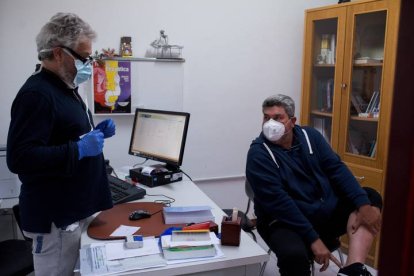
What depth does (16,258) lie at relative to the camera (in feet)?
6.32

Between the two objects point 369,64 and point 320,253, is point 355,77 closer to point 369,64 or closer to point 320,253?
point 369,64

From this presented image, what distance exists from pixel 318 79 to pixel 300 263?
1.97 meters

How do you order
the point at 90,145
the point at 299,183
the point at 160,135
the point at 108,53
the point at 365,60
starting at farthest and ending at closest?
the point at 365,60 < the point at 108,53 < the point at 160,135 < the point at 299,183 < the point at 90,145

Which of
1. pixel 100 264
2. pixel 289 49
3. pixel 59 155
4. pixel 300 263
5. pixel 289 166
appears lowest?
pixel 300 263

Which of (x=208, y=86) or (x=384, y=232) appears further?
(x=208, y=86)

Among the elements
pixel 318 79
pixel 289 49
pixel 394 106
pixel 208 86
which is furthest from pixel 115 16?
pixel 394 106

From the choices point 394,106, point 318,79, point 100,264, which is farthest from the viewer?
point 318,79

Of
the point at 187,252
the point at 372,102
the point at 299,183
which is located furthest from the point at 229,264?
the point at 372,102

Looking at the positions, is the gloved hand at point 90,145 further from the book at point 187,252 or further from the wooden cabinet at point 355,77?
the wooden cabinet at point 355,77

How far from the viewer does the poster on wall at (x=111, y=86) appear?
109 inches

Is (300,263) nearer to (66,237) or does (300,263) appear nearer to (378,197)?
(378,197)

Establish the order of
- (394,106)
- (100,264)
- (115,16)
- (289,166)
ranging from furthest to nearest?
(115,16) → (289,166) → (100,264) → (394,106)

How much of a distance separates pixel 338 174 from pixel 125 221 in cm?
116

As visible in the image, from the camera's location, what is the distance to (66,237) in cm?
150
